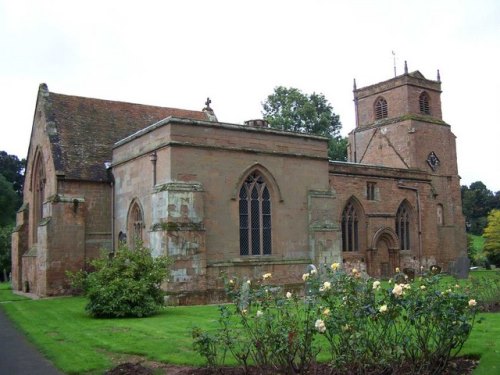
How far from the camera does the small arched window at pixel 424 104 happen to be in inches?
1586

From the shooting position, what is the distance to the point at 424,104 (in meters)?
40.5

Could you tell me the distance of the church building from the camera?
20.8 meters

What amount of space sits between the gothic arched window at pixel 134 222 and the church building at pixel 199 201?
0.27ft

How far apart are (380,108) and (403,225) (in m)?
10.6

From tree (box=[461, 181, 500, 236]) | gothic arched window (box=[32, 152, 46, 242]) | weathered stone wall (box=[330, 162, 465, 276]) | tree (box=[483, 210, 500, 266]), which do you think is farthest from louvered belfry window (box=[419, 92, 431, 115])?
tree (box=[461, 181, 500, 236])

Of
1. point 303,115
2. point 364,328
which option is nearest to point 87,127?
point 364,328

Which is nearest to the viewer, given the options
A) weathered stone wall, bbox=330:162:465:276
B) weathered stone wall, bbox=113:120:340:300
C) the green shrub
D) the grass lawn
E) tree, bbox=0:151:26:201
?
the grass lawn

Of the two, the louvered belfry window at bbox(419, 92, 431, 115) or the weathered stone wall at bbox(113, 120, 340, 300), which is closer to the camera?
the weathered stone wall at bbox(113, 120, 340, 300)

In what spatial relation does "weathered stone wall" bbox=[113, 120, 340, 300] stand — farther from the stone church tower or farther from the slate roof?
the stone church tower

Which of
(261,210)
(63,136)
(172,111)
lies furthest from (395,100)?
(63,136)

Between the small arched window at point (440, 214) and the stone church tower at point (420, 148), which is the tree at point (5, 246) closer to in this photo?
the stone church tower at point (420, 148)

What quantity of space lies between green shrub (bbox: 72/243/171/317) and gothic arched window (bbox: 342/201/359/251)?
51.5 ft

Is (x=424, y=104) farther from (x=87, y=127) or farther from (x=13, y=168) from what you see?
(x=13, y=168)

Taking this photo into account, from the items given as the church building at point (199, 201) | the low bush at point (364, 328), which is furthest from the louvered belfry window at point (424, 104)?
the low bush at point (364, 328)
